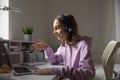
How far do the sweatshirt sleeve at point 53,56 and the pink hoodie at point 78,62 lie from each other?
1 centimetres

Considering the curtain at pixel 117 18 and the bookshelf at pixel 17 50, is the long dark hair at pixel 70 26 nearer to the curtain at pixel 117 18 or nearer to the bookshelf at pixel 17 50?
the bookshelf at pixel 17 50

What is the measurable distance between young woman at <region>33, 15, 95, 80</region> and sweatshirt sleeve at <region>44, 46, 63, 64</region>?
0.24 ft

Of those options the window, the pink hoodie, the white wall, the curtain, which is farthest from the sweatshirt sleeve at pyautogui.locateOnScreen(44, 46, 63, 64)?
the curtain

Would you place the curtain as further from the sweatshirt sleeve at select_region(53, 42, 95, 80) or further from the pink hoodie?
the sweatshirt sleeve at select_region(53, 42, 95, 80)

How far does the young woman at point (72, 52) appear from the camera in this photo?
1.24 metres

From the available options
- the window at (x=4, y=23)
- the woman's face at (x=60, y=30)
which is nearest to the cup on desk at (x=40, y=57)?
the window at (x=4, y=23)

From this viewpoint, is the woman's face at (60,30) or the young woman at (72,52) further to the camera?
the woman's face at (60,30)

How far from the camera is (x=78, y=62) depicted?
4.67 ft

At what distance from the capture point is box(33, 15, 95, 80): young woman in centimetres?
124

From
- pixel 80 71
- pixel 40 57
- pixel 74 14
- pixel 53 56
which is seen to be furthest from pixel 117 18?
pixel 80 71

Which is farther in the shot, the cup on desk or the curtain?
the curtain

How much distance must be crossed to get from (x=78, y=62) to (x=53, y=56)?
0.42m

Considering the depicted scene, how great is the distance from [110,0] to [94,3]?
232mm

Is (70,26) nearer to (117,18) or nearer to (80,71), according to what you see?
(80,71)
